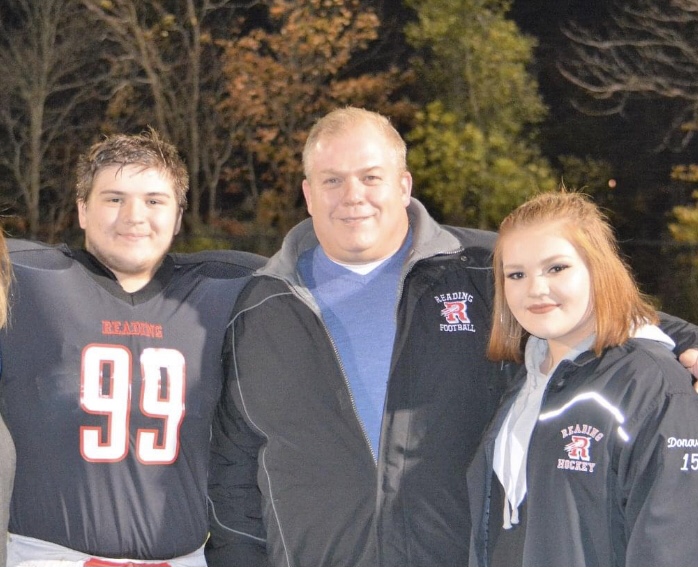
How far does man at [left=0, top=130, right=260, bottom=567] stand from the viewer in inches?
114

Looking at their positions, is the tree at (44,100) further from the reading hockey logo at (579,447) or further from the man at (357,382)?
the reading hockey logo at (579,447)

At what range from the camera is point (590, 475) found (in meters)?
2.32

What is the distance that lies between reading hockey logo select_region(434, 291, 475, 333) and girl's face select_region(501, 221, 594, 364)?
394 millimetres

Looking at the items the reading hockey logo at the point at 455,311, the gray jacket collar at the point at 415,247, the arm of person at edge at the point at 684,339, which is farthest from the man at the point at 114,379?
the arm of person at edge at the point at 684,339

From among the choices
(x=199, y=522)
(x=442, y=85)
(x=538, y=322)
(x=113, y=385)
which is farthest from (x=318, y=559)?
(x=442, y=85)

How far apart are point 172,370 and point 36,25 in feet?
43.3

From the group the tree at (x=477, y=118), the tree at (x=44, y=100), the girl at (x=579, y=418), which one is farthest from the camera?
the tree at (x=44, y=100)

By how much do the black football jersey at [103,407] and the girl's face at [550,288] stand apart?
1144mm

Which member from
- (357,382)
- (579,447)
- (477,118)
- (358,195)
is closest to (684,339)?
(579,447)

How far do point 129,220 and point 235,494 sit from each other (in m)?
1.02

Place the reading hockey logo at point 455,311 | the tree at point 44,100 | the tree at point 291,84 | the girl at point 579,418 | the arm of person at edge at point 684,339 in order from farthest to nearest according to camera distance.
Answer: the tree at point 291,84 → the tree at point 44,100 → the reading hockey logo at point 455,311 → the arm of person at edge at point 684,339 → the girl at point 579,418

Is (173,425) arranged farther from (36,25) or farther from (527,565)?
(36,25)

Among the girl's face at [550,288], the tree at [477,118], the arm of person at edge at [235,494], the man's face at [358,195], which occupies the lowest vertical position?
the arm of person at edge at [235,494]

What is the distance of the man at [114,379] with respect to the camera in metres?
2.90
